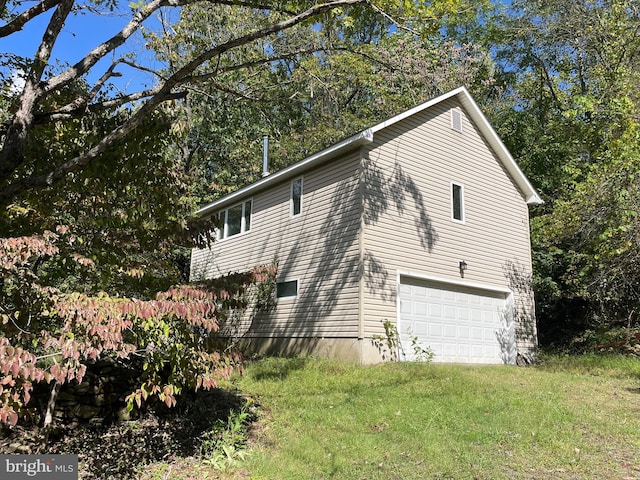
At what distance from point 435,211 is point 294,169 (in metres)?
3.84

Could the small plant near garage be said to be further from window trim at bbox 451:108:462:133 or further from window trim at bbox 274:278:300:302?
window trim at bbox 451:108:462:133

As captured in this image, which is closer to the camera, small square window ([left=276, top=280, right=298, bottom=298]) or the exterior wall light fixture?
small square window ([left=276, top=280, right=298, bottom=298])

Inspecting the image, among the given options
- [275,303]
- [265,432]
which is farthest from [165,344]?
[275,303]

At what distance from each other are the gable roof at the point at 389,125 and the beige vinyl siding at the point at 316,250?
303 millimetres

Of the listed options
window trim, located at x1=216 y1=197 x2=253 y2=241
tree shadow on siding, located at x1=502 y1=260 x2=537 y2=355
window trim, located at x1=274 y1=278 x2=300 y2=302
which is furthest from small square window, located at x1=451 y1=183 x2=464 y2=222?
window trim, located at x1=216 y1=197 x2=253 y2=241

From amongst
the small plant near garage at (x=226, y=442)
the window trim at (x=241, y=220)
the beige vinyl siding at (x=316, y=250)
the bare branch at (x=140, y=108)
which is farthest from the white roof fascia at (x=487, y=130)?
the small plant near garage at (x=226, y=442)

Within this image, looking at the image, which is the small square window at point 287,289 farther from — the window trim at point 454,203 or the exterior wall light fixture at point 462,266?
the window trim at point 454,203

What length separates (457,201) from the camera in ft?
45.4

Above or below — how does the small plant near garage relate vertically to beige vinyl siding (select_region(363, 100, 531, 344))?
below

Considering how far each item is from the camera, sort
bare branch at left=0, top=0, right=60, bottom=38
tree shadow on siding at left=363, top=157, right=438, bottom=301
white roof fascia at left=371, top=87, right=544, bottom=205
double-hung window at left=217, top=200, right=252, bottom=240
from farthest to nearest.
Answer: double-hung window at left=217, top=200, right=252, bottom=240
white roof fascia at left=371, top=87, right=544, bottom=205
tree shadow on siding at left=363, top=157, right=438, bottom=301
bare branch at left=0, top=0, right=60, bottom=38

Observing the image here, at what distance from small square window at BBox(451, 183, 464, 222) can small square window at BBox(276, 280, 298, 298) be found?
15.2ft

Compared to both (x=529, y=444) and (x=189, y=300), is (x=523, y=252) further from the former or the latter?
(x=189, y=300)

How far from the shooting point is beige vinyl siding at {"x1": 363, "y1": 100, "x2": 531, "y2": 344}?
11.6 m

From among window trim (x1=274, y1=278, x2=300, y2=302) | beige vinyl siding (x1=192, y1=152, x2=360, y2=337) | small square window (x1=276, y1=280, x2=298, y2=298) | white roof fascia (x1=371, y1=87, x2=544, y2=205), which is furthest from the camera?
white roof fascia (x1=371, y1=87, x2=544, y2=205)
